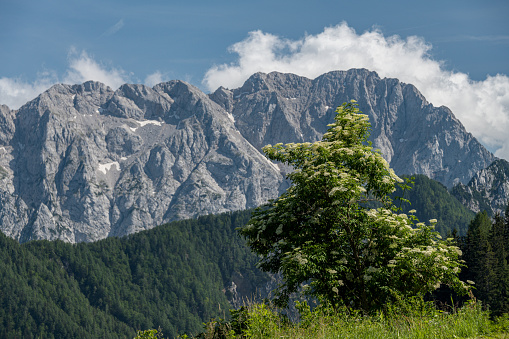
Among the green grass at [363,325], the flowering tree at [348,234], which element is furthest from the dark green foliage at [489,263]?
the green grass at [363,325]

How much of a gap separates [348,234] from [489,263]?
85.5 m

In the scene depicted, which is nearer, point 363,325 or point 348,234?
point 363,325

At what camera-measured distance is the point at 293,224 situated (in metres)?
21.7

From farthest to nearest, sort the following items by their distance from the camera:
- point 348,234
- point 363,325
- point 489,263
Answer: point 489,263
point 348,234
point 363,325

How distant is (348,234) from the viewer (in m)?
20.2

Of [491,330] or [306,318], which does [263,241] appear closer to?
[306,318]

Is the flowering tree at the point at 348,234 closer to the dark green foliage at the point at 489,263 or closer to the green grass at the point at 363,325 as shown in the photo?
the green grass at the point at 363,325

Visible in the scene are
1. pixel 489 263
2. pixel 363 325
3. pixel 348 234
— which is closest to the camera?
pixel 363 325

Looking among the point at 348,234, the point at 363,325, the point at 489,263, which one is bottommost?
the point at 489,263

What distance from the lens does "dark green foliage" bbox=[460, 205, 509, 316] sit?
286ft

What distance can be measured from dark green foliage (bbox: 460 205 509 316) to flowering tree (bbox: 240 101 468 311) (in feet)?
230

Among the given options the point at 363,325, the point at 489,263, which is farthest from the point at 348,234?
the point at 489,263

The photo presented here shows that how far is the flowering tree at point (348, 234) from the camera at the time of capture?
18.7 metres

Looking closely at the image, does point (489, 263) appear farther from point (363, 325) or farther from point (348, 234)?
point (363, 325)
